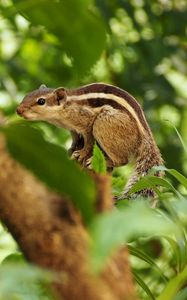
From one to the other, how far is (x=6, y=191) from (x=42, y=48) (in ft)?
11.1

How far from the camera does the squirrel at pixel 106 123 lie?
7.09 ft

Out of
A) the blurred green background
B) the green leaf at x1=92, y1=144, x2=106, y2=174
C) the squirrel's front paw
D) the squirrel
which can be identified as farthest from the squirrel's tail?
the blurred green background

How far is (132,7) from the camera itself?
3365 millimetres

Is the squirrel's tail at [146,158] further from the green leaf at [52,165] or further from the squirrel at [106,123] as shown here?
the green leaf at [52,165]

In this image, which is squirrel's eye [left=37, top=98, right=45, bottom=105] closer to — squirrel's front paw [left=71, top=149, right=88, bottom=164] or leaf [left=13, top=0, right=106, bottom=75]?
squirrel's front paw [left=71, top=149, right=88, bottom=164]

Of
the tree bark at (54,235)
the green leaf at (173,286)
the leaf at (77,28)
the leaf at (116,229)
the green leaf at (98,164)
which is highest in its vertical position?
the green leaf at (98,164)

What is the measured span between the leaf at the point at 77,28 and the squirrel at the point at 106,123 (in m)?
1.23

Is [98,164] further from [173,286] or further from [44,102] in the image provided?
[44,102]

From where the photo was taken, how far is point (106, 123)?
232cm

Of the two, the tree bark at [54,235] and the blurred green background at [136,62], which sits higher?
the blurred green background at [136,62]

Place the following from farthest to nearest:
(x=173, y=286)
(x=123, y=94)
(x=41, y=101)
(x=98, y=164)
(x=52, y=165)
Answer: (x=41, y=101) < (x=123, y=94) < (x=98, y=164) < (x=173, y=286) < (x=52, y=165)

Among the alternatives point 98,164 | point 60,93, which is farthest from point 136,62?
point 98,164

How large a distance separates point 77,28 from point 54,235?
0.19 meters

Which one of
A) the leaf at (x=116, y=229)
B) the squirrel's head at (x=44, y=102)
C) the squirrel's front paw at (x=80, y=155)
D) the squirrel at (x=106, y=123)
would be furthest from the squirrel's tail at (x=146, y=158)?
the leaf at (x=116, y=229)
